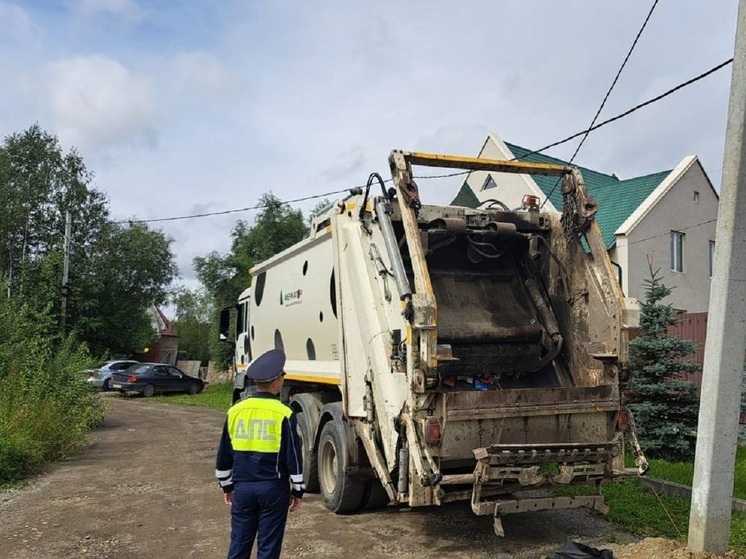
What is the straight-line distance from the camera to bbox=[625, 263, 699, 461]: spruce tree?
8.27 meters

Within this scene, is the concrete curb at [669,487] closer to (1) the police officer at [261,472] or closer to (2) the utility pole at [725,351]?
(2) the utility pole at [725,351]

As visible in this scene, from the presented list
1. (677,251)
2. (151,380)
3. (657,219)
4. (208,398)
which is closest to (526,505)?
(657,219)

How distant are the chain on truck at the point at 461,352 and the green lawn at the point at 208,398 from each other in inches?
492

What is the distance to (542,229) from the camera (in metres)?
6.38

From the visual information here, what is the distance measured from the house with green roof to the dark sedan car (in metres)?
12.6

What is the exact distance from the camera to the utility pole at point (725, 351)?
4250mm

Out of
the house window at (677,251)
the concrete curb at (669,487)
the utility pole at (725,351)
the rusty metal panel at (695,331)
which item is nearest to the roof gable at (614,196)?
the house window at (677,251)

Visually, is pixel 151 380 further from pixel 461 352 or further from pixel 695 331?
pixel 461 352

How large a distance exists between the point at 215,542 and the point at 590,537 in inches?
123

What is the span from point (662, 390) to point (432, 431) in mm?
4841

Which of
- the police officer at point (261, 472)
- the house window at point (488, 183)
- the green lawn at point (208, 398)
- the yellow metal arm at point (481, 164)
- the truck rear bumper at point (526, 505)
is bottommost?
the green lawn at point (208, 398)

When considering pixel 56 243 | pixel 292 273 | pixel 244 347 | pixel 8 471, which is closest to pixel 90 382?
pixel 244 347

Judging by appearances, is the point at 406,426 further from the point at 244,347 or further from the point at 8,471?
the point at 244,347

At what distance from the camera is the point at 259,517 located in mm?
3910
